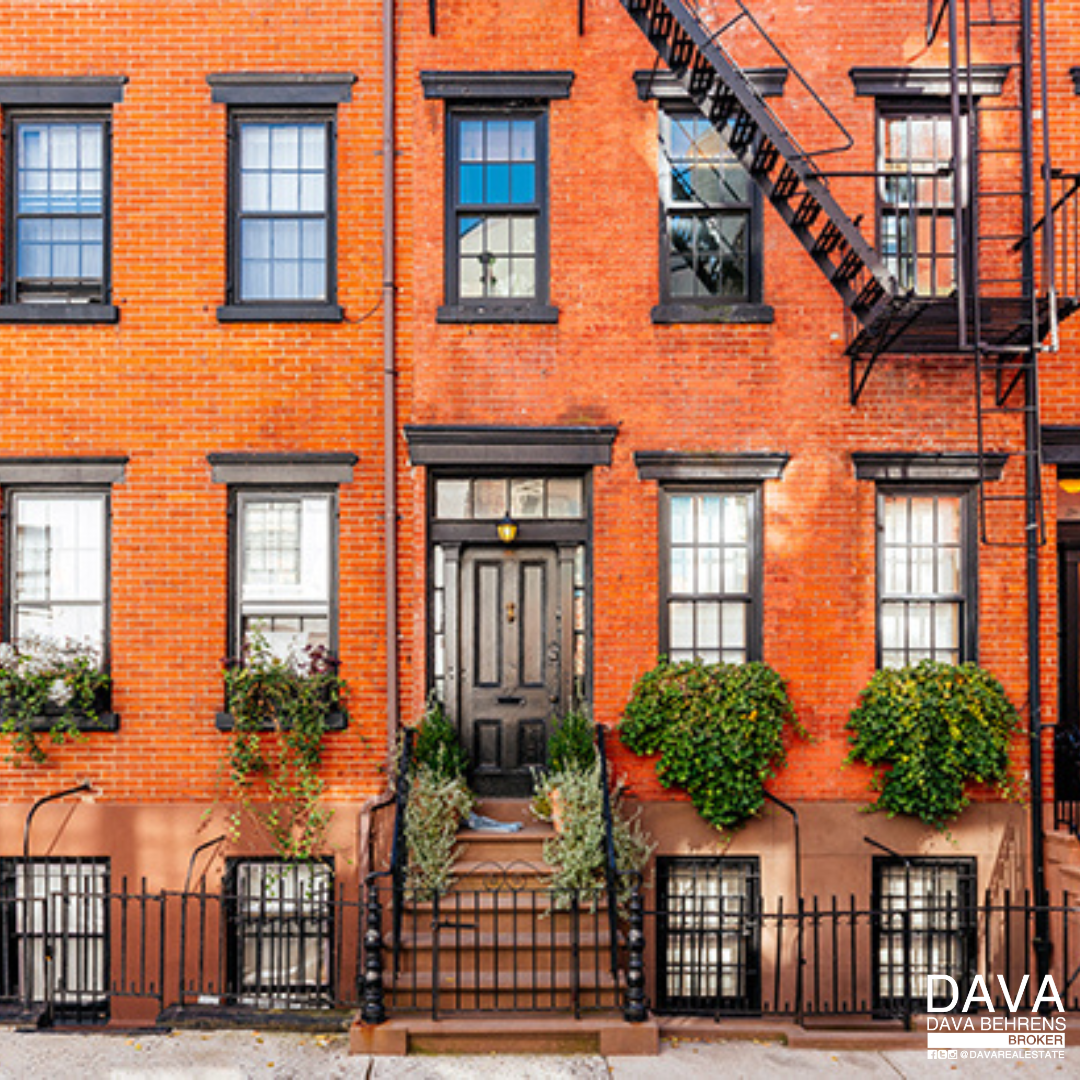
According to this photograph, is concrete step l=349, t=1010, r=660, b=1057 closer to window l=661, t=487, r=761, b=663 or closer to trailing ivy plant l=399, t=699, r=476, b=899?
trailing ivy plant l=399, t=699, r=476, b=899

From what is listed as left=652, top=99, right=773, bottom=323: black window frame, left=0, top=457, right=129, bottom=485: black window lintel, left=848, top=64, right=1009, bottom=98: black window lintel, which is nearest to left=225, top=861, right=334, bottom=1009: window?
left=0, top=457, right=129, bottom=485: black window lintel

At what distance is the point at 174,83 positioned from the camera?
360 inches

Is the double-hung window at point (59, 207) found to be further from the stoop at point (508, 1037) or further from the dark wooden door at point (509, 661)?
the stoop at point (508, 1037)

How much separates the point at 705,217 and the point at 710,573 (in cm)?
343

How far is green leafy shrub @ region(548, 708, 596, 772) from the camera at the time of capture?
8484mm

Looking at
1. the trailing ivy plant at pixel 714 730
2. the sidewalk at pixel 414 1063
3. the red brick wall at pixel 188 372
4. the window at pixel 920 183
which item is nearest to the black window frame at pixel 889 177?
the window at pixel 920 183

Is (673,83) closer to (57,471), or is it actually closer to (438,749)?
(438,749)

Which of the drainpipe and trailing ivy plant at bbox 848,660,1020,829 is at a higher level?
the drainpipe

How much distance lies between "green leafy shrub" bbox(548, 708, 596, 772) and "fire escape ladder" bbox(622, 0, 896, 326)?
4.35 metres

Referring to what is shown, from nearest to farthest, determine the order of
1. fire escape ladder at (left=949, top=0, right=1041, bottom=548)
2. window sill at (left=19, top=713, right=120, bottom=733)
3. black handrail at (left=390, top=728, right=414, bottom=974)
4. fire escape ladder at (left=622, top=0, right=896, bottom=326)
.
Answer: black handrail at (left=390, top=728, right=414, bottom=974) < fire escape ladder at (left=622, top=0, right=896, bottom=326) < fire escape ladder at (left=949, top=0, right=1041, bottom=548) < window sill at (left=19, top=713, right=120, bottom=733)

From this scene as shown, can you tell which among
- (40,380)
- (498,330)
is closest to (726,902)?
(498,330)

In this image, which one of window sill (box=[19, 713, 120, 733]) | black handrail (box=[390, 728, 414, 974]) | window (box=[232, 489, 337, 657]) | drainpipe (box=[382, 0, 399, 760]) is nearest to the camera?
black handrail (box=[390, 728, 414, 974])

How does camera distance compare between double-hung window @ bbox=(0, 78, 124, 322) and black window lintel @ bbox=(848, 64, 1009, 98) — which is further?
double-hung window @ bbox=(0, 78, 124, 322)


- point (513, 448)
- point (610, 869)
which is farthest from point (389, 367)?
point (610, 869)
